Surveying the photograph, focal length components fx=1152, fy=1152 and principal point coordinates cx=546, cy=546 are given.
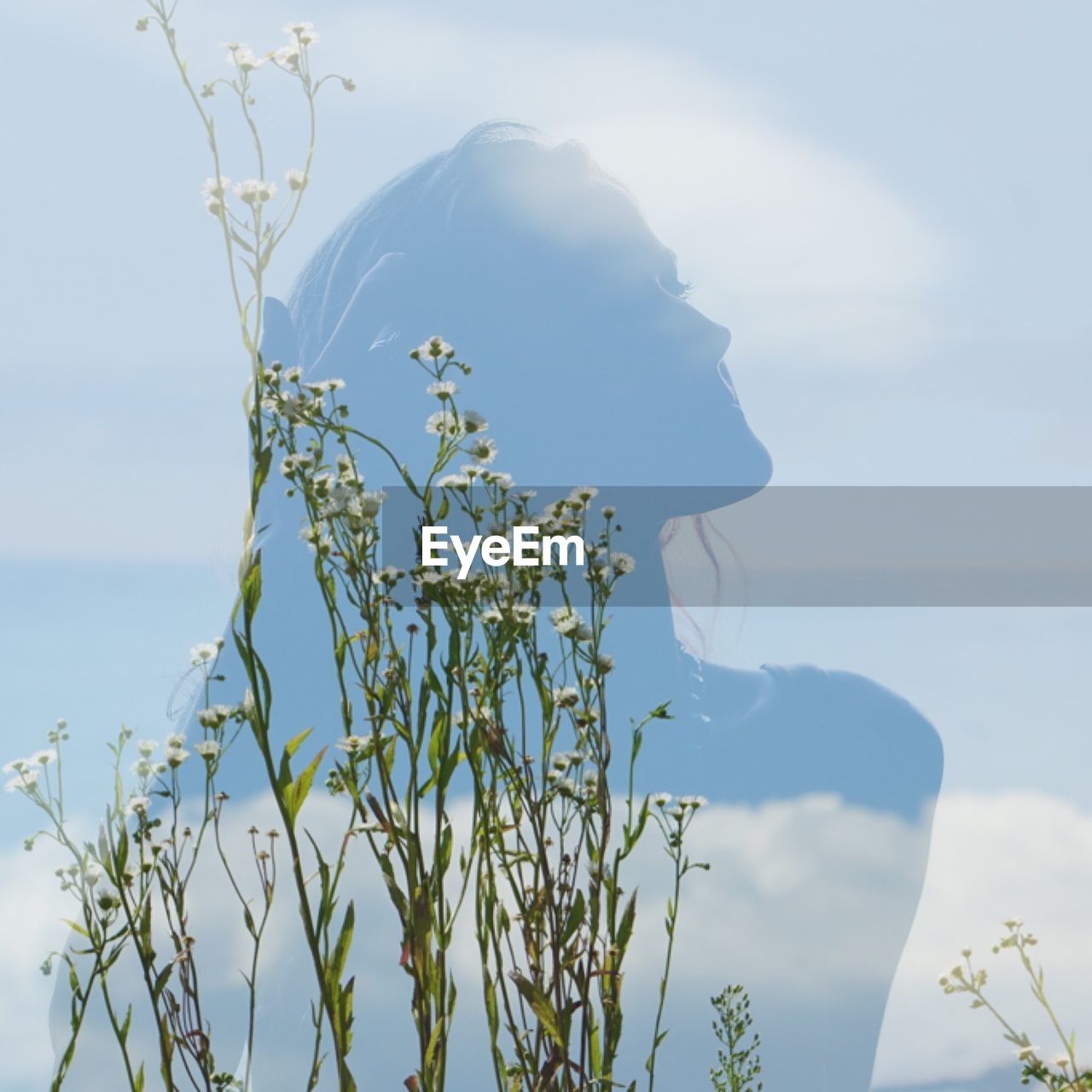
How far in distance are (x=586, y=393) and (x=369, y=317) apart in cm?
71

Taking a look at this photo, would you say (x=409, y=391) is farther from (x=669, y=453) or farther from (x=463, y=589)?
(x=463, y=589)

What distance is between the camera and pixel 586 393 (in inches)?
141

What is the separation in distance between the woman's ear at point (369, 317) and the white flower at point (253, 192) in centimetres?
224

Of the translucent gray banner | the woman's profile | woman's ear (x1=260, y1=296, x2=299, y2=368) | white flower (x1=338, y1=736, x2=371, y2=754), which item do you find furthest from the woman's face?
white flower (x1=338, y1=736, x2=371, y2=754)

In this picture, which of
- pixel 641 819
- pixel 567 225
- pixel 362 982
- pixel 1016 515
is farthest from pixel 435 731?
pixel 567 225

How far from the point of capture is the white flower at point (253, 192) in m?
1.30

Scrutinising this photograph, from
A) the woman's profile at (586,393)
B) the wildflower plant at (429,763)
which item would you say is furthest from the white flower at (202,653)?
the woman's profile at (586,393)

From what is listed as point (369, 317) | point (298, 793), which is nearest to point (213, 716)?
point (298, 793)

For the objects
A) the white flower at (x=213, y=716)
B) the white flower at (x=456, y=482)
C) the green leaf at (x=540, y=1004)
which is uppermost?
the white flower at (x=456, y=482)

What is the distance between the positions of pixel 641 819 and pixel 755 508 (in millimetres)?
2255

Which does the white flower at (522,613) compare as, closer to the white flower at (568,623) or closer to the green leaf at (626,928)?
the white flower at (568,623)

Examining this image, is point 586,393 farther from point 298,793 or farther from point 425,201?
point 298,793

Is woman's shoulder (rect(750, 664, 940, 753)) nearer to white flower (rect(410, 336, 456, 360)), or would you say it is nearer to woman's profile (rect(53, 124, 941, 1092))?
woman's profile (rect(53, 124, 941, 1092))

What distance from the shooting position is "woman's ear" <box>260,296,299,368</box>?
3.59m
